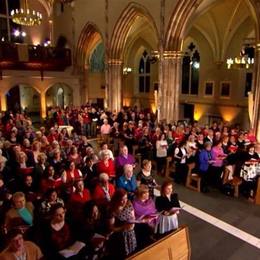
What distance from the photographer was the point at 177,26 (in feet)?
41.9

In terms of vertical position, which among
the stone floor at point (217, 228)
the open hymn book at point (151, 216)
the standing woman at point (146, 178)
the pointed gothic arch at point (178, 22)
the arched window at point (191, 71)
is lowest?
the stone floor at point (217, 228)

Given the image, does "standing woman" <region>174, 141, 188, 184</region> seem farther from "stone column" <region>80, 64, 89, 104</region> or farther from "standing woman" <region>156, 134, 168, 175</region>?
"stone column" <region>80, 64, 89, 104</region>

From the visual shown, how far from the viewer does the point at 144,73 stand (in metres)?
24.3

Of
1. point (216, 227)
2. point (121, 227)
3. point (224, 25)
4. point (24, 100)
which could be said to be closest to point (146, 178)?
point (121, 227)

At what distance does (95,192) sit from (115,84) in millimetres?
13263

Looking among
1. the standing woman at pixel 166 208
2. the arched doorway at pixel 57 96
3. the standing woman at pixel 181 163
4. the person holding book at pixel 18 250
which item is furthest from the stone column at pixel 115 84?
the person holding book at pixel 18 250

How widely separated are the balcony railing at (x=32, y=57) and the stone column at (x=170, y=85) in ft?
31.1

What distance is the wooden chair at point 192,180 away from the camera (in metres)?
7.57

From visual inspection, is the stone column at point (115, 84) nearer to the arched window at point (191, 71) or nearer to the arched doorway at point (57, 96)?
the arched window at point (191, 71)

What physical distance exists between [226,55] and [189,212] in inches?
551

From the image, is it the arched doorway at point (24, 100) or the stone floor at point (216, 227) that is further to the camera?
the arched doorway at point (24, 100)

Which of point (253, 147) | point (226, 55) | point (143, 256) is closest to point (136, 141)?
point (253, 147)

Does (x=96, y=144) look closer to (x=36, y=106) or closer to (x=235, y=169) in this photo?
(x=235, y=169)

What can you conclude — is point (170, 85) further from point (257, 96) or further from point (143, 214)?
point (143, 214)
